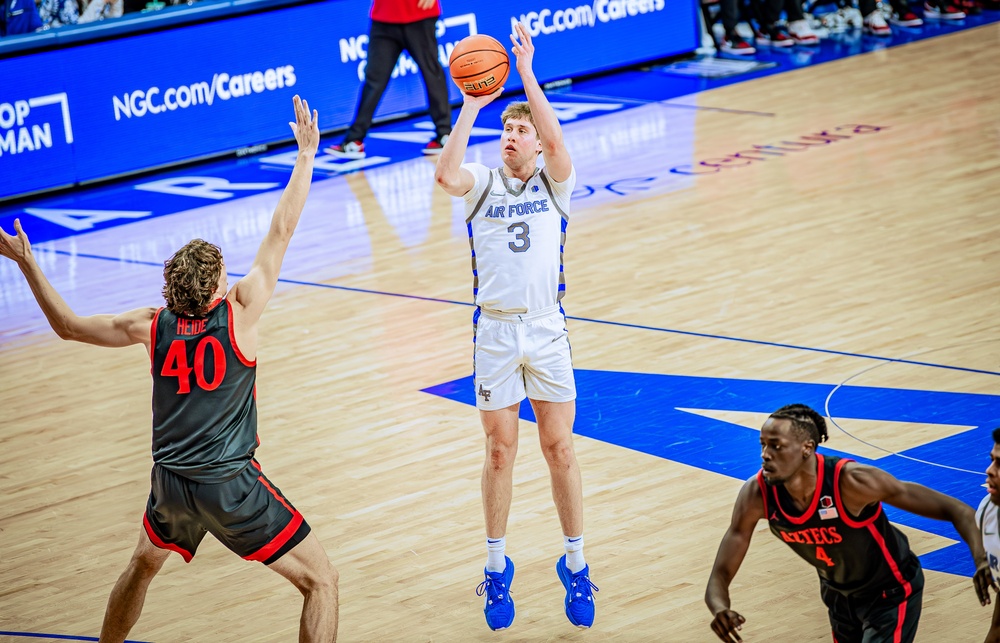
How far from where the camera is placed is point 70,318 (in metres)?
4.84

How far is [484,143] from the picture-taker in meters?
15.4

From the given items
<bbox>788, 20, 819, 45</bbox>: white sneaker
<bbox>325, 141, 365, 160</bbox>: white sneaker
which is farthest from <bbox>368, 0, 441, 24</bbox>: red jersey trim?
<bbox>788, 20, 819, 45</bbox>: white sneaker

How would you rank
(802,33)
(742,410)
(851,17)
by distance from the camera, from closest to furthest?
(742,410), (802,33), (851,17)

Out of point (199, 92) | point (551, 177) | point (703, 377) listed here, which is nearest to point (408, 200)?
point (199, 92)

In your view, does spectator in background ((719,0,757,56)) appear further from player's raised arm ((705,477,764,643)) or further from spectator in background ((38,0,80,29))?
player's raised arm ((705,477,764,643))

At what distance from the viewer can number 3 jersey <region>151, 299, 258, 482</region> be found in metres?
4.84

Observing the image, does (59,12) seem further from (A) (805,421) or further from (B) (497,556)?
(A) (805,421)

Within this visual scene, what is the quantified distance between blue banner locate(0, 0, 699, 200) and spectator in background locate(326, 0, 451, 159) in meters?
1.04

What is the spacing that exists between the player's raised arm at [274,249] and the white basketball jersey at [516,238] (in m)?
0.74

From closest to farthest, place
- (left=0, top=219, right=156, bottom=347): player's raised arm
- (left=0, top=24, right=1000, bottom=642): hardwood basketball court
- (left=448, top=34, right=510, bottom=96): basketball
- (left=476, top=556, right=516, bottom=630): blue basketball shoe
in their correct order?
1. (left=0, top=219, right=156, bottom=347): player's raised arm
2. (left=476, top=556, right=516, bottom=630): blue basketball shoe
3. (left=448, top=34, right=510, bottom=96): basketball
4. (left=0, top=24, right=1000, bottom=642): hardwood basketball court

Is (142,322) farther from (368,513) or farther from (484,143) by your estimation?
(484,143)

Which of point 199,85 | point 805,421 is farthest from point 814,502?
point 199,85

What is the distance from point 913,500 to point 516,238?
6.76ft

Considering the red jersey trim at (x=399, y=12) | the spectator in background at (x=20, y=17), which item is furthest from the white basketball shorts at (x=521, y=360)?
the spectator in background at (x=20, y=17)
